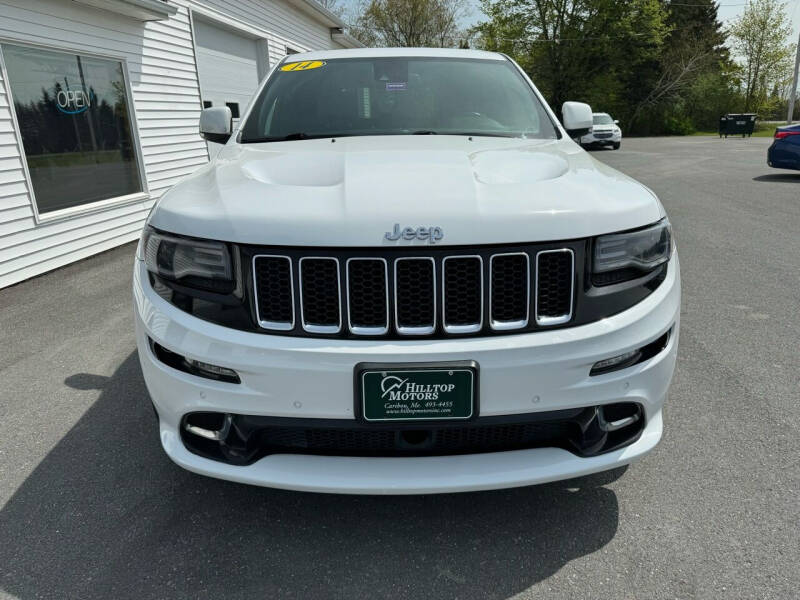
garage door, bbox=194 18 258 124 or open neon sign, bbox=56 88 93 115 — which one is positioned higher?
garage door, bbox=194 18 258 124

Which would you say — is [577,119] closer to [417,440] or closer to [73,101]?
[417,440]

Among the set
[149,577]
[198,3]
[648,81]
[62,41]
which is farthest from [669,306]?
[648,81]

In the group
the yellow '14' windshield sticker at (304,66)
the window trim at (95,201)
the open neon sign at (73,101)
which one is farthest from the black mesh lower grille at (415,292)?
the open neon sign at (73,101)

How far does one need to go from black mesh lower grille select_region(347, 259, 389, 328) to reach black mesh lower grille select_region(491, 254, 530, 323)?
332mm

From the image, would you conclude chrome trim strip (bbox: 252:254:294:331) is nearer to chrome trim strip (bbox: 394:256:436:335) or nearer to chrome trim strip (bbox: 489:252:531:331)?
chrome trim strip (bbox: 394:256:436:335)

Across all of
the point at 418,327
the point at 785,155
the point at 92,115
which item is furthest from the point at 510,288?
the point at 785,155

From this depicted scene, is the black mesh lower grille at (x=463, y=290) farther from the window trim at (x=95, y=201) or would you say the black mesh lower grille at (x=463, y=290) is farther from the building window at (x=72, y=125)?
the building window at (x=72, y=125)

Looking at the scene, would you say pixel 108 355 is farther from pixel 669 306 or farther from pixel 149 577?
pixel 669 306

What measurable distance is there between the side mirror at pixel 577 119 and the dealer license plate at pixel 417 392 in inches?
90.7

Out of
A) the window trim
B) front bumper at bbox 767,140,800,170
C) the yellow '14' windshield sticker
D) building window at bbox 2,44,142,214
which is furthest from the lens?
front bumper at bbox 767,140,800,170

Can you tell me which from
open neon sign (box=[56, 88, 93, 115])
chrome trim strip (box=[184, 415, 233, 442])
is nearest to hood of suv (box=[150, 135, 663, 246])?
chrome trim strip (box=[184, 415, 233, 442])

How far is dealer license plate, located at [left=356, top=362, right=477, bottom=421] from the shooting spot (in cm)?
178

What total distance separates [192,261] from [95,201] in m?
6.44

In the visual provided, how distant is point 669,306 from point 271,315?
1300mm
